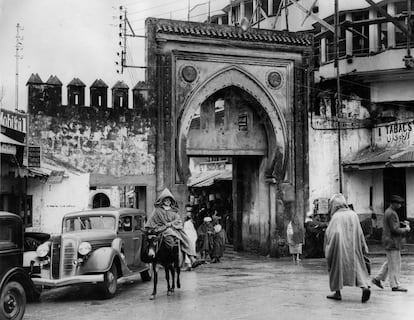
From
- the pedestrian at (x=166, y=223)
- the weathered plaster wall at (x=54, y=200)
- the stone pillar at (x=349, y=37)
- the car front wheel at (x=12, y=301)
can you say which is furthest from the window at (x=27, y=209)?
the stone pillar at (x=349, y=37)

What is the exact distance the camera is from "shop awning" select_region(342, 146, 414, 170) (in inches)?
750

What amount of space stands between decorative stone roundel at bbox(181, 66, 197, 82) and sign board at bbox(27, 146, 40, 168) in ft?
15.9

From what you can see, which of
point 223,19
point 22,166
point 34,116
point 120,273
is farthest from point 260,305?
point 223,19

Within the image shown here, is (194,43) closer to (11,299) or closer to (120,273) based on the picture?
(120,273)

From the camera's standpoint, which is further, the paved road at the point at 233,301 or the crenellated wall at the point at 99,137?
the crenellated wall at the point at 99,137

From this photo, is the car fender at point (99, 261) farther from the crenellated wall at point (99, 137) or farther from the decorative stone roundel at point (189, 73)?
the decorative stone roundel at point (189, 73)

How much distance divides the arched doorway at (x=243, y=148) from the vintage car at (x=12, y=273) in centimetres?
1048

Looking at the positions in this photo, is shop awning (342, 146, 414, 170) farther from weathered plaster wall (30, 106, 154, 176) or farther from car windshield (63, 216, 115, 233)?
car windshield (63, 216, 115, 233)

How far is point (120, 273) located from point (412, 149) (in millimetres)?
11648

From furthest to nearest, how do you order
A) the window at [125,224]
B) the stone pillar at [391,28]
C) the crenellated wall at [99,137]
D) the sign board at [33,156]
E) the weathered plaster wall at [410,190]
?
the stone pillar at [391,28], the weathered plaster wall at [410,190], the crenellated wall at [99,137], the sign board at [33,156], the window at [125,224]

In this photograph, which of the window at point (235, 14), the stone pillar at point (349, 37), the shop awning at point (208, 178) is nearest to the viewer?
the stone pillar at point (349, 37)

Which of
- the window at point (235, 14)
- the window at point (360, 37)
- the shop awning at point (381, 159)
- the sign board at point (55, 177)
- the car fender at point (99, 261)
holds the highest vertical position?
the window at point (235, 14)

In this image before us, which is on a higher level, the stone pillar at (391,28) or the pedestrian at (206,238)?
the stone pillar at (391,28)

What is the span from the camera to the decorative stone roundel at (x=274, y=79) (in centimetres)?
1968
